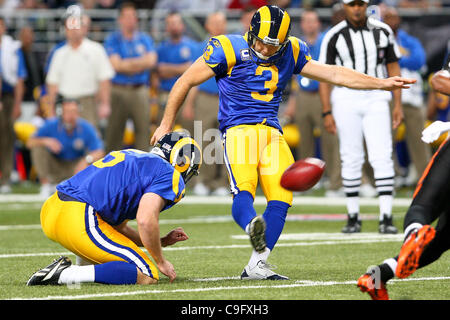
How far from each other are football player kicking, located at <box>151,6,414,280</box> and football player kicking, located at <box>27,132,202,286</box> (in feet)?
1.42

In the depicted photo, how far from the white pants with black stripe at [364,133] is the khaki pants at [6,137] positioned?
608cm

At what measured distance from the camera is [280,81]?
19.3 ft

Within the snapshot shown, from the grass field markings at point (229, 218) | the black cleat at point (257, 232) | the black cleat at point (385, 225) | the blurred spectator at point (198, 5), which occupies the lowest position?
the grass field markings at point (229, 218)

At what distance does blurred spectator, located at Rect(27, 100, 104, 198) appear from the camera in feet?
37.6

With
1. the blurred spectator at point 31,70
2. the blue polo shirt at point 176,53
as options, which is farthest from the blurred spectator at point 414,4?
the blurred spectator at point 31,70

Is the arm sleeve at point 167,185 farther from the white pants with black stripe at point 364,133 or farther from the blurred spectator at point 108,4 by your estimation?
the blurred spectator at point 108,4

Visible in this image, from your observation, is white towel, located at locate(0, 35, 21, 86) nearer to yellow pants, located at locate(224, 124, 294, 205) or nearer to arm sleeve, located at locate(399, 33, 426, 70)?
arm sleeve, located at locate(399, 33, 426, 70)

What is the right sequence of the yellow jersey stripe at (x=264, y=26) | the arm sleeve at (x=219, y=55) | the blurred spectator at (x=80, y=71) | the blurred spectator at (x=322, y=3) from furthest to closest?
the blurred spectator at (x=322, y=3), the blurred spectator at (x=80, y=71), the arm sleeve at (x=219, y=55), the yellow jersey stripe at (x=264, y=26)

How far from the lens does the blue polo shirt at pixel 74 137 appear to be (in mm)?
11469

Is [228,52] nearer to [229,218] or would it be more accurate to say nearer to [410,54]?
[229,218]

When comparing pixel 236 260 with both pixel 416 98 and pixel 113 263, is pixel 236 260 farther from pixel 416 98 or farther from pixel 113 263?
pixel 416 98

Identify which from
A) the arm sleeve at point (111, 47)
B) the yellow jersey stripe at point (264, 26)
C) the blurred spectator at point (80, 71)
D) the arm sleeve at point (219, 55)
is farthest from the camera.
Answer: the arm sleeve at point (111, 47)

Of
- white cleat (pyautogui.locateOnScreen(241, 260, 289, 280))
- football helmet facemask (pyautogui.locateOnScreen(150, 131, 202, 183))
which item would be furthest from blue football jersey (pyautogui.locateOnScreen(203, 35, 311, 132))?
white cleat (pyautogui.locateOnScreen(241, 260, 289, 280))
